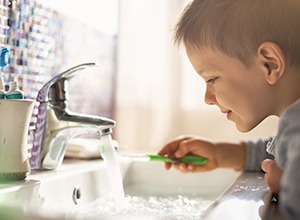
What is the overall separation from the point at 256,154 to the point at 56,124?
0.43 meters

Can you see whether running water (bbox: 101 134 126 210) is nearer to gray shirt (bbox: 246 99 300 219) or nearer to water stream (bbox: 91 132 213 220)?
water stream (bbox: 91 132 213 220)

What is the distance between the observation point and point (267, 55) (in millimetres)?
706

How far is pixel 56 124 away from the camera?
0.89 metres

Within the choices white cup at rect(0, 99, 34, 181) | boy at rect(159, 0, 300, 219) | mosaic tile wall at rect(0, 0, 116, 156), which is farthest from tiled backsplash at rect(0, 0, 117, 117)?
boy at rect(159, 0, 300, 219)

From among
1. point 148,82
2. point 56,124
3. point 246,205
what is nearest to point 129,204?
point 56,124

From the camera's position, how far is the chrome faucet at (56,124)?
2.86 ft

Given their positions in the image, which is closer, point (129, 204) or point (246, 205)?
point (246, 205)

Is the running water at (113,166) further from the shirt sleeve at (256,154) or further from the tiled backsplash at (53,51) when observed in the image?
the shirt sleeve at (256,154)

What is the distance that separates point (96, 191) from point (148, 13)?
2.53 feet

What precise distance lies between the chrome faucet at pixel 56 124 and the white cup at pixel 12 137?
0.15m

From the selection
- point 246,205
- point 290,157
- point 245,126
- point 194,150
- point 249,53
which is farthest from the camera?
point 194,150

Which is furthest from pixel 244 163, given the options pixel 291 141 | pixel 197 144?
pixel 291 141

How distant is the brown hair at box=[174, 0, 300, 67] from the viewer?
70 cm

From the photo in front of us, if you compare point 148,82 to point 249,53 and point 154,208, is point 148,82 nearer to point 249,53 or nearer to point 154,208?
point 154,208
